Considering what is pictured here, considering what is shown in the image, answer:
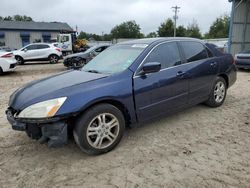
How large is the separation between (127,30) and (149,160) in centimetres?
8899

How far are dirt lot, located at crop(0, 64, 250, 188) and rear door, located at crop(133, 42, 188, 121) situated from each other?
0.45m

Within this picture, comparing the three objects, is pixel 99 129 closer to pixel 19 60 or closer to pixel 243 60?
pixel 243 60

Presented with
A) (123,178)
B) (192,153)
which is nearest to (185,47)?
(192,153)

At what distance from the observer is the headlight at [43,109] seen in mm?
2768

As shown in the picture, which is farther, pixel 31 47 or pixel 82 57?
pixel 31 47

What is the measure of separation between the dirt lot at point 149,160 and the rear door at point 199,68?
58 cm

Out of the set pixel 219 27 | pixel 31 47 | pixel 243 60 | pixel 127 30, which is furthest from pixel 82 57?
pixel 127 30

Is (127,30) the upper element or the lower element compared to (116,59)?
upper

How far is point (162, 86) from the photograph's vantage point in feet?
12.0

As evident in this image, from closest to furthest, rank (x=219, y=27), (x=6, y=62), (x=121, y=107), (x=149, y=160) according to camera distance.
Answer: (x=149, y=160)
(x=121, y=107)
(x=6, y=62)
(x=219, y=27)

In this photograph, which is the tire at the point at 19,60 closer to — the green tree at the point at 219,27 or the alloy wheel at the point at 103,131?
the alloy wheel at the point at 103,131

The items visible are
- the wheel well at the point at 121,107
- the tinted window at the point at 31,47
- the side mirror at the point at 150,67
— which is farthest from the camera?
the tinted window at the point at 31,47

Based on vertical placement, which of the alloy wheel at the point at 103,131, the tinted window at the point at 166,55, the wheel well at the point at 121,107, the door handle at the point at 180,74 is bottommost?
the alloy wheel at the point at 103,131

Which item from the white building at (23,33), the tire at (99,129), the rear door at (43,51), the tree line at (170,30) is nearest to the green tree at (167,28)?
the tree line at (170,30)
